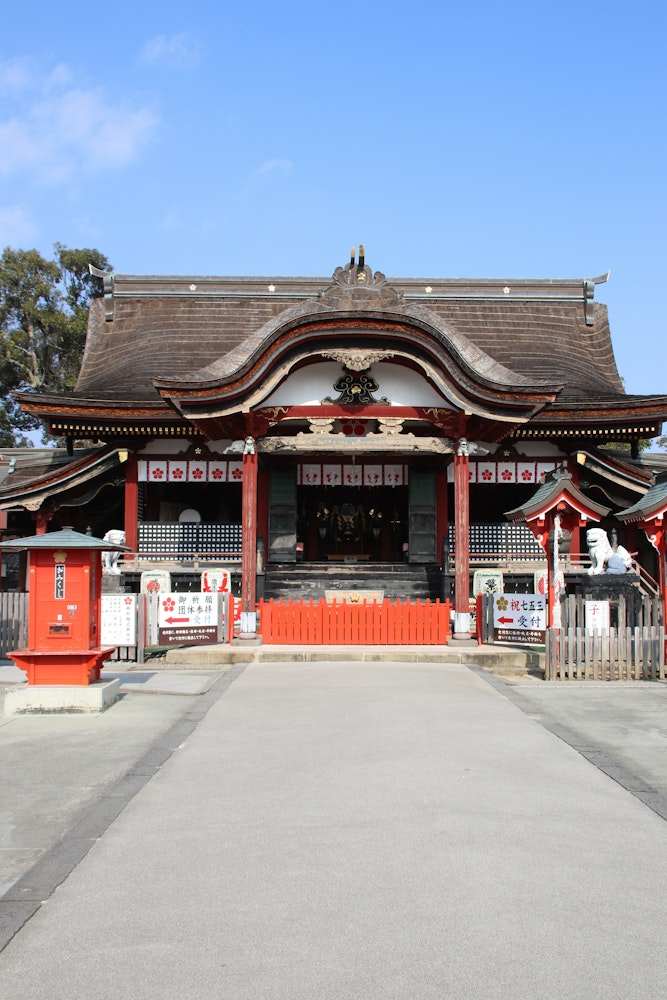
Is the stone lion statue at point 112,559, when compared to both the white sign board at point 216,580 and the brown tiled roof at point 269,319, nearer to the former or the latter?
the white sign board at point 216,580

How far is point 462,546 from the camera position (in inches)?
659

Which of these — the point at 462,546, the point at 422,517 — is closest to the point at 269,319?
the point at 422,517

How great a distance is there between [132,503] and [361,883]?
16388mm

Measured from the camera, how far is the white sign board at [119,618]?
14.1m

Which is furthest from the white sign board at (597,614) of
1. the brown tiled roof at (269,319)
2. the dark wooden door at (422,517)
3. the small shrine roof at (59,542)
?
the brown tiled roof at (269,319)

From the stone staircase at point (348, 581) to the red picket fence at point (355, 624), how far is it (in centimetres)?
365

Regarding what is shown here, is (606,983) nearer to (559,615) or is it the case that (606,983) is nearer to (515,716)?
(515,716)

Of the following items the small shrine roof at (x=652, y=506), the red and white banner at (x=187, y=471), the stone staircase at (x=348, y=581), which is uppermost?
the red and white banner at (x=187, y=471)

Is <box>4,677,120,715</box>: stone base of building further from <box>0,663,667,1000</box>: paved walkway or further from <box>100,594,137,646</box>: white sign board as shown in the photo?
<box>100,594,137,646</box>: white sign board

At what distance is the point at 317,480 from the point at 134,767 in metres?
15.3

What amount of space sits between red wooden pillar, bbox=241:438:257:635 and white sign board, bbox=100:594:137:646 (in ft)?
8.97

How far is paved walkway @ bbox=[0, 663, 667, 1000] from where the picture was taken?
362 cm

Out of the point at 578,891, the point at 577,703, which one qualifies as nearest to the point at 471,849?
the point at 578,891

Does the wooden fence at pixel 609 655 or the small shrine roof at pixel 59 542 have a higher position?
the small shrine roof at pixel 59 542
